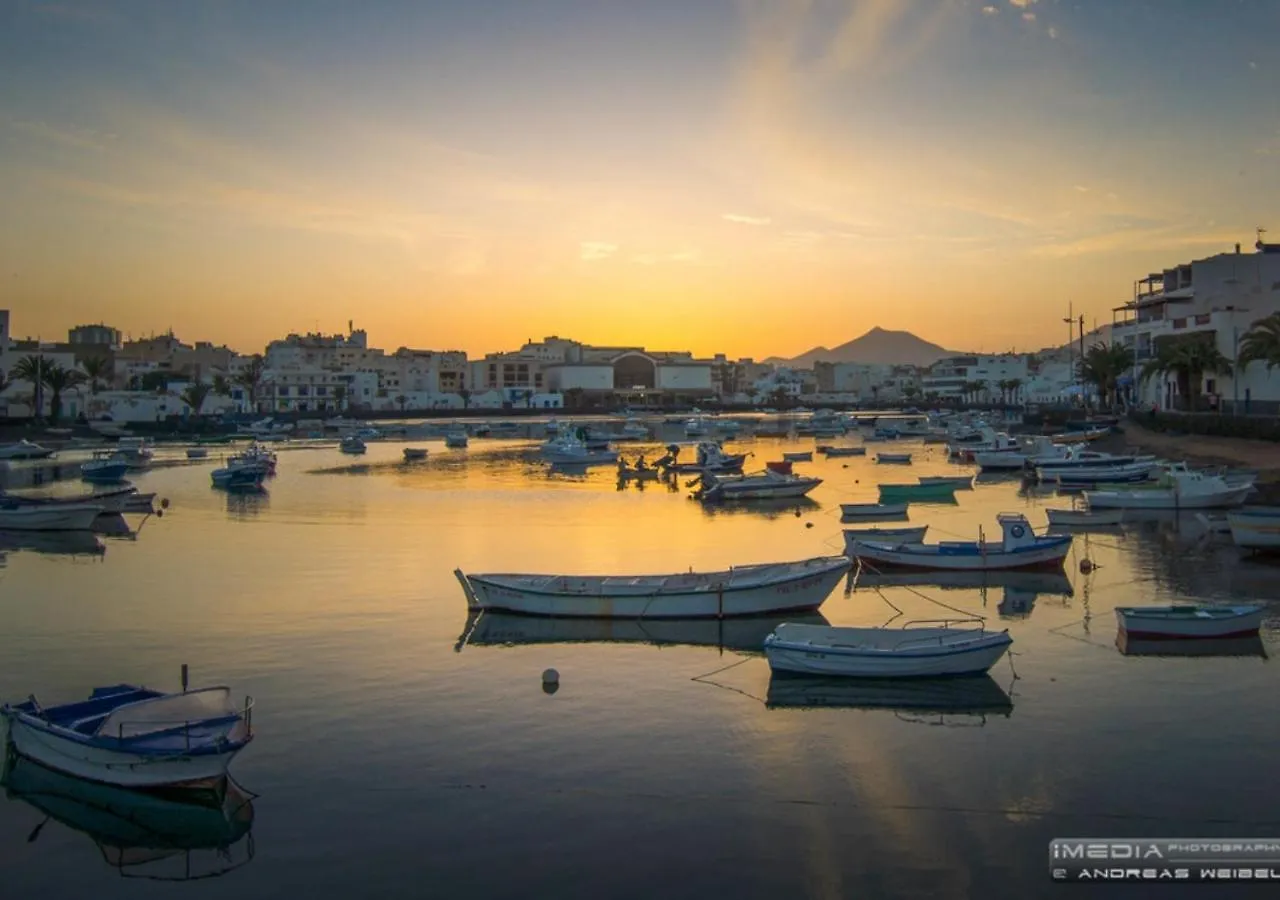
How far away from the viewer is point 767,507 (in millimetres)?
42750

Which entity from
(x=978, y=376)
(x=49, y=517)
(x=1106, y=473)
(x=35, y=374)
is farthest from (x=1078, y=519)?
(x=978, y=376)

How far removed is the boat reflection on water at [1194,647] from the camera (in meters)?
17.5

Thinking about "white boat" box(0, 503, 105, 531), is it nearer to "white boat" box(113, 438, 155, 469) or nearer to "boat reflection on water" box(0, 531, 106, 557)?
"boat reflection on water" box(0, 531, 106, 557)

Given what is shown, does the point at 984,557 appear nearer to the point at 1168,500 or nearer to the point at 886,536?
the point at 886,536

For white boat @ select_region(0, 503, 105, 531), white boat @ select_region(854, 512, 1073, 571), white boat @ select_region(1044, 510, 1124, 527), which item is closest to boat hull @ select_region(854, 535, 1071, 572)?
white boat @ select_region(854, 512, 1073, 571)

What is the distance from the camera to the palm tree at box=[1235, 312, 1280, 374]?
45656mm

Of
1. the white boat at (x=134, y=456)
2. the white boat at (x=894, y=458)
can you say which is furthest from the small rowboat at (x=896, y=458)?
the white boat at (x=134, y=456)

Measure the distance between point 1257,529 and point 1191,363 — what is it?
33.1 m

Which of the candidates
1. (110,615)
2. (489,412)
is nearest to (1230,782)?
(110,615)

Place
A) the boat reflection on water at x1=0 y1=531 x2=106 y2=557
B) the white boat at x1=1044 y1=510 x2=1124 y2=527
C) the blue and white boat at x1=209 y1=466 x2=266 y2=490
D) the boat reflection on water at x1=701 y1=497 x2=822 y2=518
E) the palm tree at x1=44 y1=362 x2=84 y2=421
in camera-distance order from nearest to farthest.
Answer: the boat reflection on water at x1=0 y1=531 x2=106 y2=557 → the white boat at x1=1044 y1=510 x2=1124 y2=527 → the boat reflection on water at x1=701 y1=497 x2=822 y2=518 → the blue and white boat at x1=209 y1=466 x2=266 y2=490 → the palm tree at x1=44 y1=362 x2=84 y2=421

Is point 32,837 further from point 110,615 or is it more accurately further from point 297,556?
point 297,556

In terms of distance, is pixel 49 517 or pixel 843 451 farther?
pixel 843 451

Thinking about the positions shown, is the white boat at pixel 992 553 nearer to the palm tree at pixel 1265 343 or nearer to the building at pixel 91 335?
the palm tree at pixel 1265 343

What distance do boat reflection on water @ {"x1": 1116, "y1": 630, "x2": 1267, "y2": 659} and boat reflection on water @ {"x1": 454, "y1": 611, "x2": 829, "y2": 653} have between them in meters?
5.67
